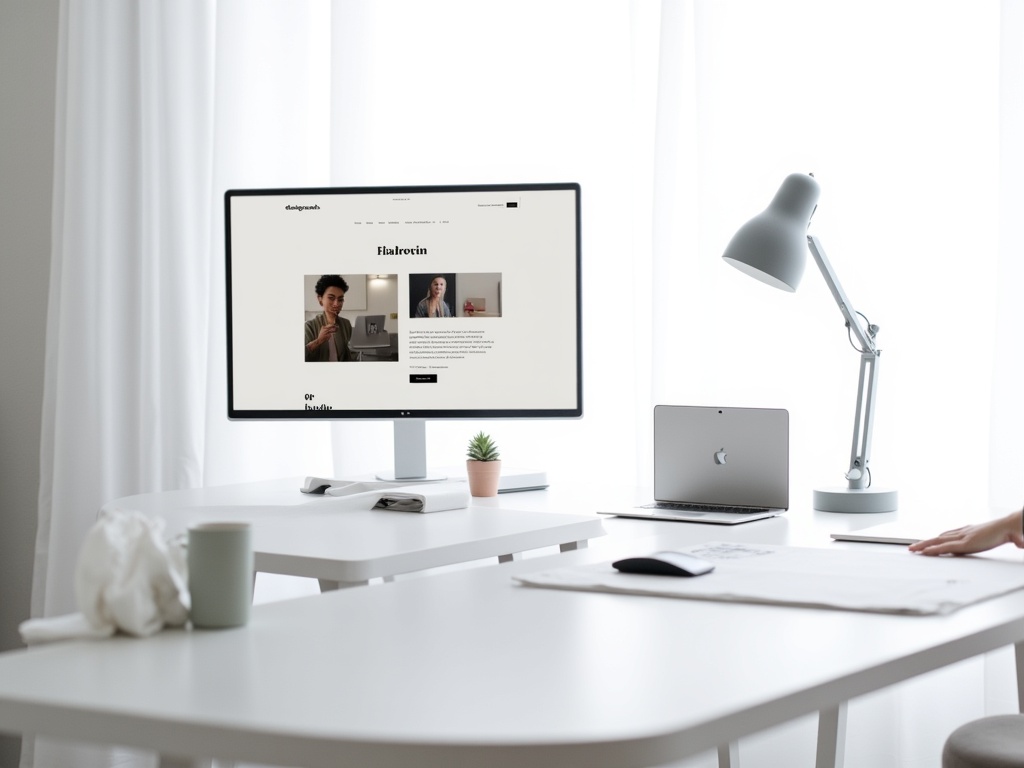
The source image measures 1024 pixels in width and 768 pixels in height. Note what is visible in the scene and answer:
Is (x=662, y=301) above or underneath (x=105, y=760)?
above

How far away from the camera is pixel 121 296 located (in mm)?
2824

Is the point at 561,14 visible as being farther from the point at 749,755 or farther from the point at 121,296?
the point at 749,755

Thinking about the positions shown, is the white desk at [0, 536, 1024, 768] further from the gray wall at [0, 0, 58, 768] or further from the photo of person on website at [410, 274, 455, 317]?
the gray wall at [0, 0, 58, 768]

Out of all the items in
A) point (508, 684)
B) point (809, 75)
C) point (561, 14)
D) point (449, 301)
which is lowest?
point (508, 684)

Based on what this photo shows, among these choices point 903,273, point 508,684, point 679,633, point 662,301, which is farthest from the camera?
point 662,301

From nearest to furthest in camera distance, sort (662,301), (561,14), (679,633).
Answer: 1. (679,633)
2. (662,301)
3. (561,14)

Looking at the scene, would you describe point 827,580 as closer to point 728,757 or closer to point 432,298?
point 728,757

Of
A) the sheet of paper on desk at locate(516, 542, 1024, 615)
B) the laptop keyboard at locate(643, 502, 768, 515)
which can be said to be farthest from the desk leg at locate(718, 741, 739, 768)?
the sheet of paper on desk at locate(516, 542, 1024, 615)

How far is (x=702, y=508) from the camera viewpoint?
1.79 meters

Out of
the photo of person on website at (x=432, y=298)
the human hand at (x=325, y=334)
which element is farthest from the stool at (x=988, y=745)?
the human hand at (x=325, y=334)

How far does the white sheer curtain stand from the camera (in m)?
2.05

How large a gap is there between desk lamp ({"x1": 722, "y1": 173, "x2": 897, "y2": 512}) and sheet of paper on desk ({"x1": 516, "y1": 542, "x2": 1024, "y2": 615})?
46cm

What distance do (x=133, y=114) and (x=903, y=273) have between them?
1.81 metres

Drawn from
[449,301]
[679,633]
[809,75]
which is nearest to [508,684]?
[679,633]
